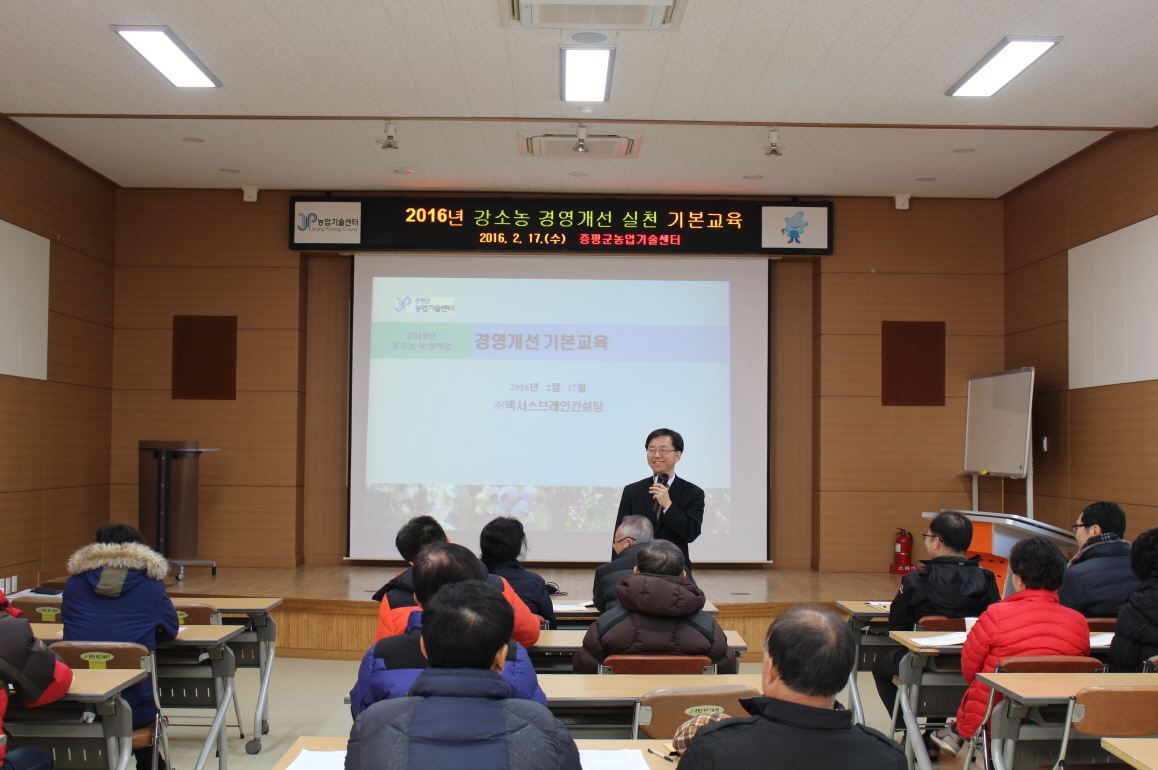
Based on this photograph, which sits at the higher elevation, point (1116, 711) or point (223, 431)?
point (223, 431)

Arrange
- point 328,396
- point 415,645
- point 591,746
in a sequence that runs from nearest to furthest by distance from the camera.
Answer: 1. point 591,746
2. point 415,645
3. point 328,396

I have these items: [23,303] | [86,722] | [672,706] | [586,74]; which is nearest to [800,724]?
[672,706]

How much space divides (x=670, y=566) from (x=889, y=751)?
143 centimetres

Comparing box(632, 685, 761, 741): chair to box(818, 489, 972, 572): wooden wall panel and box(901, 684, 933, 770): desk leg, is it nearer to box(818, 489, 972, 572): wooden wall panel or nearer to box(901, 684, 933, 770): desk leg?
box(901, 684, 933, 770): desk leg

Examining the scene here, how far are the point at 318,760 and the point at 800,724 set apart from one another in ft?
3.76

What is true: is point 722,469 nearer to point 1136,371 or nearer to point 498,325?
point 498,325

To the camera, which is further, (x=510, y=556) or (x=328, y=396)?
(x=328, y=396)

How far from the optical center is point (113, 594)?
3209 millimetres

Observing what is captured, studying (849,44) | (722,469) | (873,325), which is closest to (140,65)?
(849,44)

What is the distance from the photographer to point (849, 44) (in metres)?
4.63

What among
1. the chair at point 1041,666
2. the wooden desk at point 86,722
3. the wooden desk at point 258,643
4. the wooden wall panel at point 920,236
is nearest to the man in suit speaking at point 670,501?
the chair at point 1041,666

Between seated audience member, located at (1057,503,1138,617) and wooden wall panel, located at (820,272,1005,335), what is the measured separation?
3.61 meters

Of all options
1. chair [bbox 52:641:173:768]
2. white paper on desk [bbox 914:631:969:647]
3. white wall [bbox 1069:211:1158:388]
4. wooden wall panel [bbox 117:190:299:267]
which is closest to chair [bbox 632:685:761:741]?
white paper on desk [bbox 914:631:969:647]

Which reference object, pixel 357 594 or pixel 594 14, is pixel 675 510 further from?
pixel 357 594
